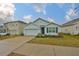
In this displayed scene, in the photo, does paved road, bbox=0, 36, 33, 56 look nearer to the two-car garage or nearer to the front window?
the two-car garage

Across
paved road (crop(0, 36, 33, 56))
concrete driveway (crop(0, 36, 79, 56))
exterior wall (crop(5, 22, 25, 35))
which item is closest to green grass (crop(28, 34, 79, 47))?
concrete driveway (crop(0, 36, 79, 56))

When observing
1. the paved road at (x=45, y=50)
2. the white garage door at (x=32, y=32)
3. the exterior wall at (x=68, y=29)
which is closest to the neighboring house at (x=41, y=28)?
the white garage door at (x=32, y=32)

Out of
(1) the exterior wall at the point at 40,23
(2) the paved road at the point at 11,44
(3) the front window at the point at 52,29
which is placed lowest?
(2) the paved road at the point at 11,44

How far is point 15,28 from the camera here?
382cm

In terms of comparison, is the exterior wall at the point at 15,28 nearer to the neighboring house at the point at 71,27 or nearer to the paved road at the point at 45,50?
the paved road at the point at 45,50

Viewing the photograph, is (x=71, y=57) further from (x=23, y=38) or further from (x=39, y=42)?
(x=23, y=38)

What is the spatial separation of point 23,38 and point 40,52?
448 millimetres

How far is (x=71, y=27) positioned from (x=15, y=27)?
109cm

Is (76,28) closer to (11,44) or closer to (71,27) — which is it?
(71,27)

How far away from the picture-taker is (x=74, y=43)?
363cm

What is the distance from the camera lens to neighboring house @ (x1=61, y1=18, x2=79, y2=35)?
12.1 feet

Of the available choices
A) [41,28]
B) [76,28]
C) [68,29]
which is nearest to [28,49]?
[41,28]

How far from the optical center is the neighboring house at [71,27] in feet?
12.1

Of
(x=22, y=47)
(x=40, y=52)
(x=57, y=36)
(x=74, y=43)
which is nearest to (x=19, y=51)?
(x=22, y=47)
